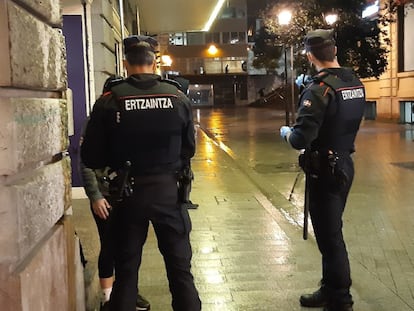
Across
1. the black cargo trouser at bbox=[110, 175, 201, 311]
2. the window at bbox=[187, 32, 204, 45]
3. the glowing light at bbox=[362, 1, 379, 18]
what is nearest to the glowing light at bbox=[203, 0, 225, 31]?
the glowing light at bbox=[362, 1, 379, 18]

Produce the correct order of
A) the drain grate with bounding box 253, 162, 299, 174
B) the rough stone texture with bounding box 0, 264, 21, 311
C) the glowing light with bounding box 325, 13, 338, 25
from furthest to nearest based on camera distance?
the glowing light with bounding box 325, 13, 338, 25 < the drain grate with bounding box 253, 162, 299, 174 < the rough stone texture with bounding box 0, 264, 21, 311

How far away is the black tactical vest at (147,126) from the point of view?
3.37 meters

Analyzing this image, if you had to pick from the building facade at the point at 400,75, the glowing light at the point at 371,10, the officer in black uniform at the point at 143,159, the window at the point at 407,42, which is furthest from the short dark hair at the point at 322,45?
the window at the point at 407,42

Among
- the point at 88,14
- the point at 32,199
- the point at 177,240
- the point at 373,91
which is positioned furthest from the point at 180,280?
the point at 373,91

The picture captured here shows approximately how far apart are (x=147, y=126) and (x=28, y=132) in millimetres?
790

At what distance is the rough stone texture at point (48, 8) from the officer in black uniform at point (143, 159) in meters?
0.47

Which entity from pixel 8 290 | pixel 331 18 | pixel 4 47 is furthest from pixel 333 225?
pixel 331 18

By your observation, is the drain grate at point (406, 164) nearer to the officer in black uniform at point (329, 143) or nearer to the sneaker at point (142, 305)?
the officer in black uniform at point (329, 143)

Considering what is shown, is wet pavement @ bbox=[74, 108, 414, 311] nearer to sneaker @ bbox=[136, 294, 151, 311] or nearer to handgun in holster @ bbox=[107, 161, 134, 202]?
sneaker @ bbox=[136, 294, 151, 311]

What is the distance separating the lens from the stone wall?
2.51 metres

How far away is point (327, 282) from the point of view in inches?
173

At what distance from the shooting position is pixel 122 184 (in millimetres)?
3402

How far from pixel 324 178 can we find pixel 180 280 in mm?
1363

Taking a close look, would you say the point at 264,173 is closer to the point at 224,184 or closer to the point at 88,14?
the point at 224,184
